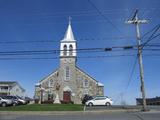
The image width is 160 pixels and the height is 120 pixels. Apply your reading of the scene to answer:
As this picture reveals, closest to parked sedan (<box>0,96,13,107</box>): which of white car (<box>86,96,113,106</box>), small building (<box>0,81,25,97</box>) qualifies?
white car (<box>86,96,113,106</box>)

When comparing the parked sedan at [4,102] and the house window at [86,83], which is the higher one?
the house window at [86,83]

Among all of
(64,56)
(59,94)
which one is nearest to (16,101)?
(59,94)

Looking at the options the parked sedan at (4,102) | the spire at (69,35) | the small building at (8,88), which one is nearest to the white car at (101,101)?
the parked sedan at (4,102)

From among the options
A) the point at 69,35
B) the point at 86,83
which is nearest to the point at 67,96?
the point at 86,83

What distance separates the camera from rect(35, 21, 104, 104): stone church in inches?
2242

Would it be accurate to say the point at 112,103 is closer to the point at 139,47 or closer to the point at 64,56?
the point at 139,47

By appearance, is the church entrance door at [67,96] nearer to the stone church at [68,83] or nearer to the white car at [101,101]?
the stone church at [68,83]

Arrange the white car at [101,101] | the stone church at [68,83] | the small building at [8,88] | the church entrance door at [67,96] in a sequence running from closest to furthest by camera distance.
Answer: the white car at [101,101] < the church entrance door at [67,96] < the stone church at [68,83] < the small building at [8,88]

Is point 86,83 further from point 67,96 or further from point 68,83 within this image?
point 67,96

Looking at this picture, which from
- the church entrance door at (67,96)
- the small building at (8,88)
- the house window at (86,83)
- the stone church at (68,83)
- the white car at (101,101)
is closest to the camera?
the white car at (101,101)

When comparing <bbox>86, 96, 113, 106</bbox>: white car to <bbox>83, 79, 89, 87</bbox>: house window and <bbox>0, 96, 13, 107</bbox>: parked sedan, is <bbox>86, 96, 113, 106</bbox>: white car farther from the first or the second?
<bbox>83, 79, 89, 87</bbox>: house window

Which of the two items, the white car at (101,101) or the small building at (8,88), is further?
the small building at (8,88)

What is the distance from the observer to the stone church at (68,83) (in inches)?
2242

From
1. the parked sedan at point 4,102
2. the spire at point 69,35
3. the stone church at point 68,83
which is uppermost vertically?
the spire at point 69,35
